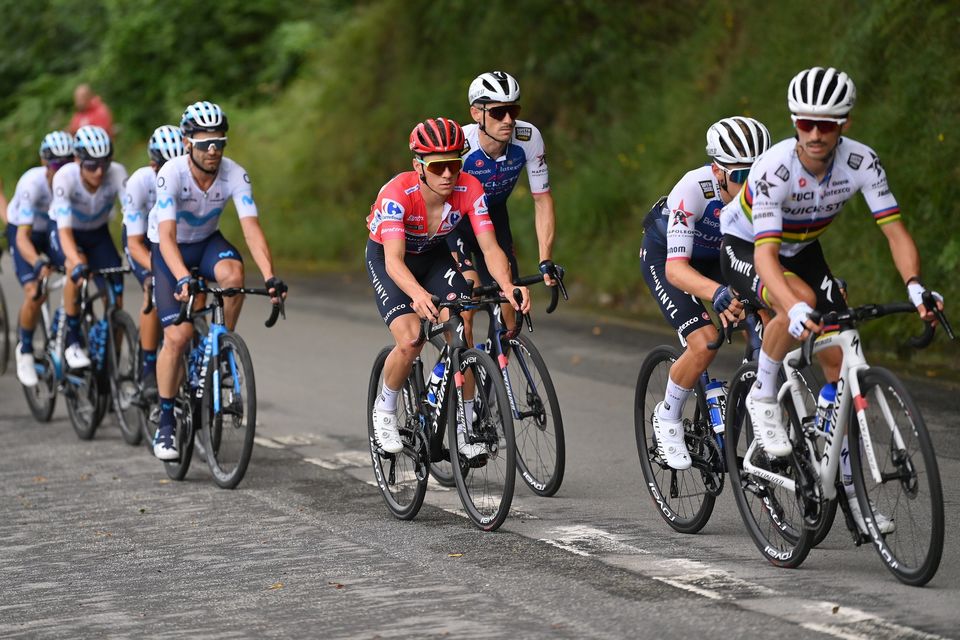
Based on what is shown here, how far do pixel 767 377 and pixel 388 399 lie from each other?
232 centimetres

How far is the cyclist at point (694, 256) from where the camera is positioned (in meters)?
7.37

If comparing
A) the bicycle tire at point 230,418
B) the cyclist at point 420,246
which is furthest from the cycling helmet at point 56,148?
the cyclist at point 420,246

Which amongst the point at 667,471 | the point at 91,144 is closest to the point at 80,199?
the point at 91,144

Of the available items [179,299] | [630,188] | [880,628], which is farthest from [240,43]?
[880,628]

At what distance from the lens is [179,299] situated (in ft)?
31.1

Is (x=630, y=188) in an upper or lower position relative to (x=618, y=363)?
upper

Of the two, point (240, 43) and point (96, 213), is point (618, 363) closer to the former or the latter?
point (96, 213)

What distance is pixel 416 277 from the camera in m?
8.58

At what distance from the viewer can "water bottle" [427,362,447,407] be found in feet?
26.7

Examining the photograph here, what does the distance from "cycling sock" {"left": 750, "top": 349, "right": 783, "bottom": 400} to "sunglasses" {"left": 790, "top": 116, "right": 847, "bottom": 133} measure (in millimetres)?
968

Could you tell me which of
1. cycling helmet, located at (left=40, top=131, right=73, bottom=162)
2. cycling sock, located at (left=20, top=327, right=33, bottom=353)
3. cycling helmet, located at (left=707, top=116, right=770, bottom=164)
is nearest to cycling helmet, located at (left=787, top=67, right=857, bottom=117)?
cycling helmet, located at (left=707, top=116, right=770, bottom=164)

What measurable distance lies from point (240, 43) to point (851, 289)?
20.9m

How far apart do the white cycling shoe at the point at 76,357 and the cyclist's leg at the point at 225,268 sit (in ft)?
7.01

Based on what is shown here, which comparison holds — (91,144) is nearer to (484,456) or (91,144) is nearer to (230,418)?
(230,418)
